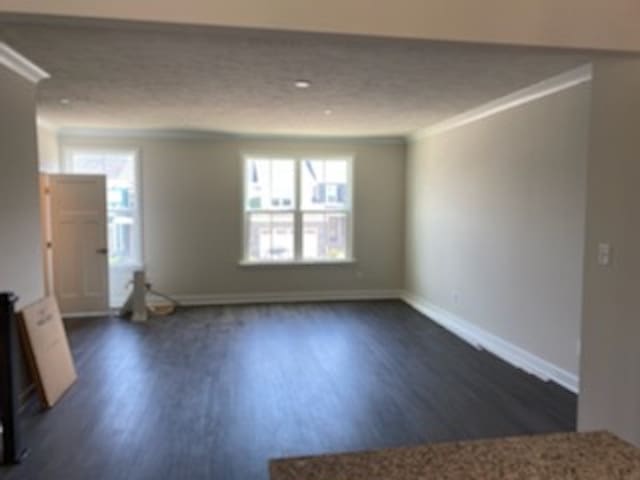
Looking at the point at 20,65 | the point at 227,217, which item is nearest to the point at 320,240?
the point at 227,217

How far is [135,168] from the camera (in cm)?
705

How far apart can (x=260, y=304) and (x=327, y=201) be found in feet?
6.28

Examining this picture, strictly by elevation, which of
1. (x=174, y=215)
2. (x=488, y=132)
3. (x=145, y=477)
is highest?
(x=488, y=132)

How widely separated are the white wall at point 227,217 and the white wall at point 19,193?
309 cm

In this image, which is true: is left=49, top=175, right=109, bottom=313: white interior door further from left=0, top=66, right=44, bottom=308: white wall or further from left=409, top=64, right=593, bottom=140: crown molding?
left=409, top=64, right=593, bottom=140: crown molding

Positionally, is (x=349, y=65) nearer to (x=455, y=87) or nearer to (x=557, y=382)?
(x=455, y=87)

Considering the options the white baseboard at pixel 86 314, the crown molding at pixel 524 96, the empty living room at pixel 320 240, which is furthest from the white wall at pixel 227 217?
the crown molding at pixel 524 96

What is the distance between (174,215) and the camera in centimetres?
717

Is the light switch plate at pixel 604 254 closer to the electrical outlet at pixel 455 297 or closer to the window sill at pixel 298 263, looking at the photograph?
the electrical outlet at pixel 455 297

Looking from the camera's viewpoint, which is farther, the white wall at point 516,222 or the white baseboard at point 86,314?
the white baseboard at point 86,314

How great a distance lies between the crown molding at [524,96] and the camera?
376 centimetres

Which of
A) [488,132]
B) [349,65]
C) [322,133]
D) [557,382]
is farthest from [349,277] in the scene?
[349,65]

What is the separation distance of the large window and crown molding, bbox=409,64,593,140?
2.03 meters

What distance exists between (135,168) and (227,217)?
1.48 meters
